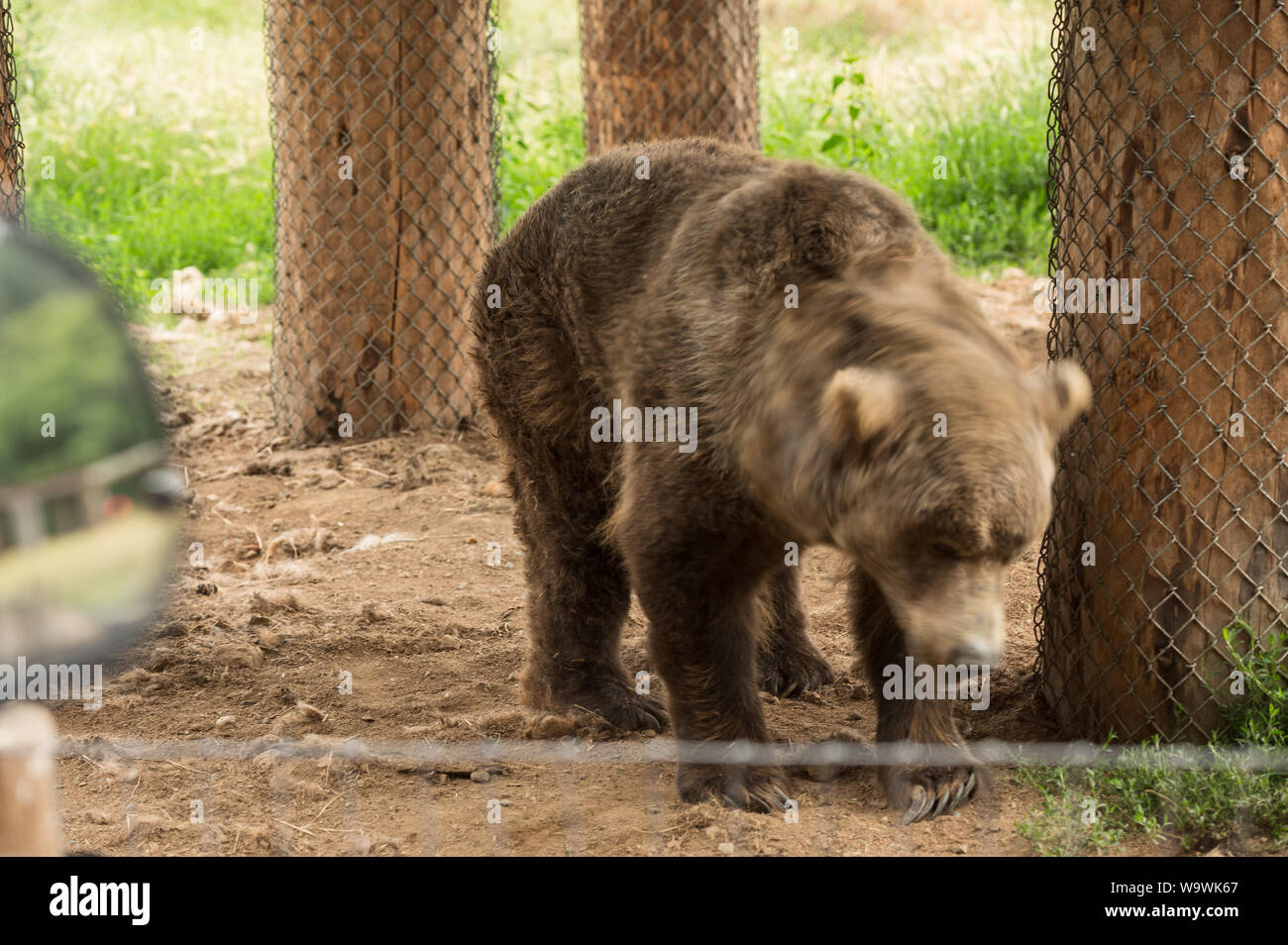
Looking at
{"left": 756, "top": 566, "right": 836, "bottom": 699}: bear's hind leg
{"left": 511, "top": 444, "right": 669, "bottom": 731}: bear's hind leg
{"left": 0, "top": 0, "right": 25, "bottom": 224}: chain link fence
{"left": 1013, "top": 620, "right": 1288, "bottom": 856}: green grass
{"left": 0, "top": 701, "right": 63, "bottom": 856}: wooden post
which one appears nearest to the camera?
{"left": 0, "top": 701, "right": 63, "bottom": 856}: wooden post

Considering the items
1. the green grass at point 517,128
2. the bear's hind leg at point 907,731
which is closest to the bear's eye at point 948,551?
the bear's hind leg at point 907,731

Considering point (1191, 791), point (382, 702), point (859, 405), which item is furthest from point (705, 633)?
point (382, 702)

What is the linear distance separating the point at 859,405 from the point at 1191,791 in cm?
171

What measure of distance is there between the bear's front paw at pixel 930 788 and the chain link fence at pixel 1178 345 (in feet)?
1.95

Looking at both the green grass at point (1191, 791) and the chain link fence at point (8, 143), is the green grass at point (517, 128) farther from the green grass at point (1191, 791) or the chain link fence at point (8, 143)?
the green grass at point (1191, 791)

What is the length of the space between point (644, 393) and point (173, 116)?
1137cm

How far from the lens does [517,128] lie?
12094 millimetres

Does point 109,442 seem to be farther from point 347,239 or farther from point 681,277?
point 347,239

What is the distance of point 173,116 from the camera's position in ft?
46.8

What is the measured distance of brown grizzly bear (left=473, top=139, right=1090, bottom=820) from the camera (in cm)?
364

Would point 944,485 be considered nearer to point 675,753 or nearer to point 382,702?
point 675,753

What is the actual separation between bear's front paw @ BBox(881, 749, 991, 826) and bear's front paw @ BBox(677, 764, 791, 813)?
351 millimetres

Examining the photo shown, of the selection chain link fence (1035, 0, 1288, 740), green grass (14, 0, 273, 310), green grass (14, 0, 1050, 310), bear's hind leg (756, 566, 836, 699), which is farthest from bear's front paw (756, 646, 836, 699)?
green grass (14, 0, 273, 310)

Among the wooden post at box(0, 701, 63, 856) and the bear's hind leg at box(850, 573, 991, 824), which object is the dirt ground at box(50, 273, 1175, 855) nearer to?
the bear's hind leg at box(850, 573, 991, 824)
